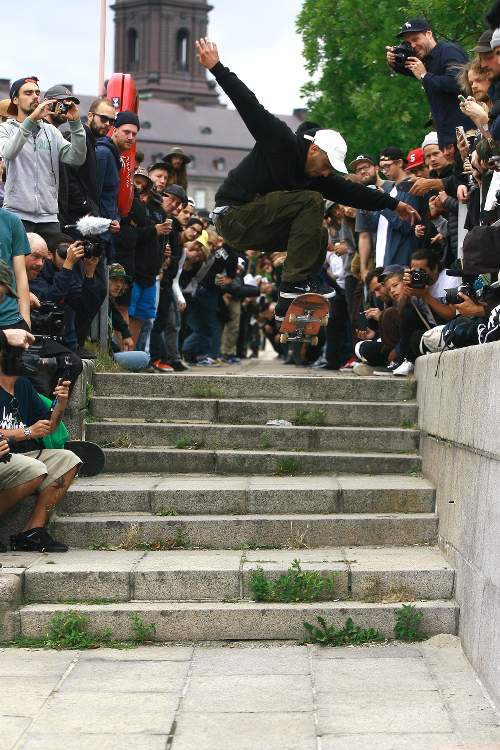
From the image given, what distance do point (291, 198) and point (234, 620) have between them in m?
3.07

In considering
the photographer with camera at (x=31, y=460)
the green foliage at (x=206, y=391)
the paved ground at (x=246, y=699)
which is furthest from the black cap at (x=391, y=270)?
the paved ground at (x=246, y=699)

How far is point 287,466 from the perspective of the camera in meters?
9.25

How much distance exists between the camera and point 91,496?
339 inches

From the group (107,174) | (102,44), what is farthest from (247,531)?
(102,44)

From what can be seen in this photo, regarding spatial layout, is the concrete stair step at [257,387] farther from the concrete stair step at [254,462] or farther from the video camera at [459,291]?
the video camera at [459,291]

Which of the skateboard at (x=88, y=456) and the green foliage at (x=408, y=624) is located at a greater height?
the skateboard at (x=88, y=456)

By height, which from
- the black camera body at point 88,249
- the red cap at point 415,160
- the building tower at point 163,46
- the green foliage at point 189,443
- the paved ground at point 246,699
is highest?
the building tower at point 163,46

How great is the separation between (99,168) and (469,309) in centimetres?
444

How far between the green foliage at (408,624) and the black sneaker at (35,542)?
6.98 ft

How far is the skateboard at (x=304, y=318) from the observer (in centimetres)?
923

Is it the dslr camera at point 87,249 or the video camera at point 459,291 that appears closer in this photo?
the video camera at point 459,291

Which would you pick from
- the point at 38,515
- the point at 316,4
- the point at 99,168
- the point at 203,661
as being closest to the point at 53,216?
the point at 99,168

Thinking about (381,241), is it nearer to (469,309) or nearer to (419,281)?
(419,281)

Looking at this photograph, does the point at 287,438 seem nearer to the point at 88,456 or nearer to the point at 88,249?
the point at 88,456
